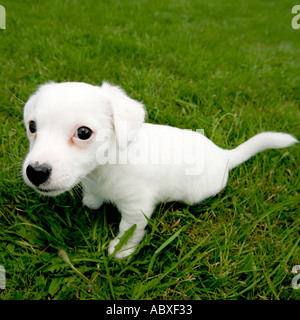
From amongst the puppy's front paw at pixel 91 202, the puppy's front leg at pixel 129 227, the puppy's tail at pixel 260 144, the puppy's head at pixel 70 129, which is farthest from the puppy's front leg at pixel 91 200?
the puppy's tail at pixel 260 144

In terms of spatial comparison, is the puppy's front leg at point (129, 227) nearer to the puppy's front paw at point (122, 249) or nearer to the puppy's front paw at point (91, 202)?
the puppy's front paw at point (122, 249)

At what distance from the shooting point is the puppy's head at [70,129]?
4.10 ft

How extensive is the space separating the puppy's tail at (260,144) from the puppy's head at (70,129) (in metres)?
1.09

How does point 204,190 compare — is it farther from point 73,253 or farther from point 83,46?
point 83,46

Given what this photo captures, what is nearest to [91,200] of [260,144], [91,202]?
[91,202]


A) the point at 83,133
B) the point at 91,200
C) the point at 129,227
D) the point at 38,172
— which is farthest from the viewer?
the point at 91,200

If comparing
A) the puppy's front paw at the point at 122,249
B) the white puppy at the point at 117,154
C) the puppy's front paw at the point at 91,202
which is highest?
the white puppy at the point at 117,154

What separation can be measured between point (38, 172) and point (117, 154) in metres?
0.50

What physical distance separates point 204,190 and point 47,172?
1.24 metres

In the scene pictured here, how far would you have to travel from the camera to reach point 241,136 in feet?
8.86

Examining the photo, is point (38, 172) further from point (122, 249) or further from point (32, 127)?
point (122, 249)

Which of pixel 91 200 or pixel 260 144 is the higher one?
pixel 260 144

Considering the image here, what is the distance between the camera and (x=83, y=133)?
4.38 feet
